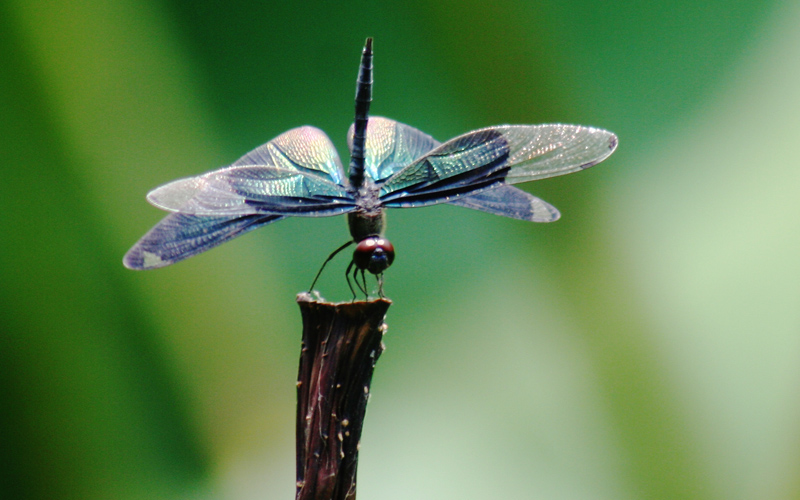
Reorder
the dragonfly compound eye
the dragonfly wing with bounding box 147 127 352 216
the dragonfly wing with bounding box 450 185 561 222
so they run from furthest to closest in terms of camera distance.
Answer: the dragonfly wing with bounding box 450 185 561 222, the dragonfly compound eye, the dragonfly wing with bounding box 147 127 352 216

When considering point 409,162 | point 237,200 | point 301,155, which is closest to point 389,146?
point 409,162

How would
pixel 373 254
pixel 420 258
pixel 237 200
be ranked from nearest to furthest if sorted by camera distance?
pixel 237 200, pixel 373 254, pixel 420 258

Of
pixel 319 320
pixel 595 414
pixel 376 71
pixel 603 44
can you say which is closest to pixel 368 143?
pixel 319 320

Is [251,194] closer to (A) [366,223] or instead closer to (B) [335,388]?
(A) [366,223]

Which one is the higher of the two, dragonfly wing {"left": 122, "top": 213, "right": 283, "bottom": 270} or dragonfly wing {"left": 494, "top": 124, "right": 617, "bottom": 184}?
dragonfly wing {"left": 494, "top": 124, "right": 617, "bottom": 184}

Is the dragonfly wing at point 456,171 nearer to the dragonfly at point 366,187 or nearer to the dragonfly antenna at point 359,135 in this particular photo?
the dragonfly at point 366,187

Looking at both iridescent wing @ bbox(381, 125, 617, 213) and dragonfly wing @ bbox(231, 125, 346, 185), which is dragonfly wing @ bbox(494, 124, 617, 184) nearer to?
iridescent wing @ bbox(381, 125, 617, 213)

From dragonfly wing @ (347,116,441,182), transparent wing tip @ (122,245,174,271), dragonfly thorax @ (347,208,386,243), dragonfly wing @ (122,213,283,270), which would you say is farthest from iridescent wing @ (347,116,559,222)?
transparent wing tip @ (122,245,174,271)
